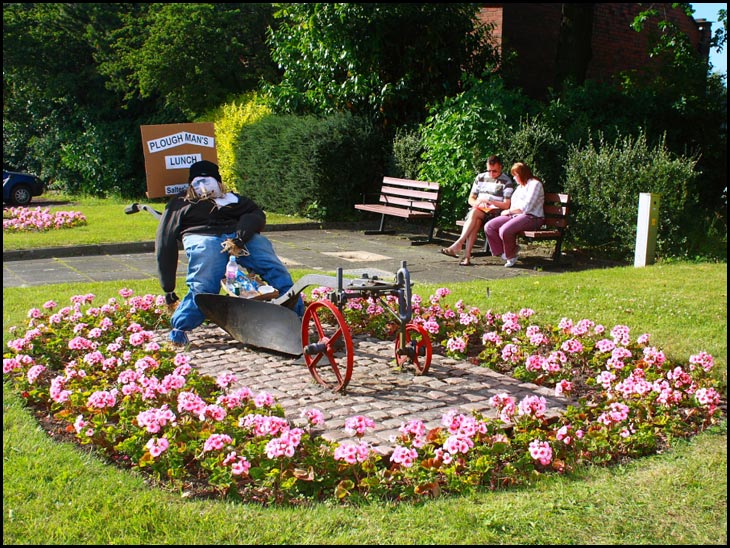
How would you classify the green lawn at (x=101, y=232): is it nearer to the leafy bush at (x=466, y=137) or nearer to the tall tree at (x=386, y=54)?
the tall tree at (x=386, y=54)

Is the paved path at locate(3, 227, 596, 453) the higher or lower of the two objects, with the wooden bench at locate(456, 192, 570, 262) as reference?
lower

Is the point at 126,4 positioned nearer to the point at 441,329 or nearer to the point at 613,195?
the point at 613,195

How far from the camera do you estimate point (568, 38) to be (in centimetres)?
1641

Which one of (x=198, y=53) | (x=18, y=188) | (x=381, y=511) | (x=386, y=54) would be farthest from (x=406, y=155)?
(x=18, y=188)

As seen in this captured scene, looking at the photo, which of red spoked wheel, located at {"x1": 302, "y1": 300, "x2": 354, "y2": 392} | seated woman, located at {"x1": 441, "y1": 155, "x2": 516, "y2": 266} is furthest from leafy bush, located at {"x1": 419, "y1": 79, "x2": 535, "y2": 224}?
red spoked wheel, located at {"x1": 302, "y1": 300, "x2": 354, "y2": 392}

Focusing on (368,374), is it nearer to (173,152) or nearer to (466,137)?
(173,152)

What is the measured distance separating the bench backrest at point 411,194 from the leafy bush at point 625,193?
7.53 ft

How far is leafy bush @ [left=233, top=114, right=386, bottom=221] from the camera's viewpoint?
15242 millimetres

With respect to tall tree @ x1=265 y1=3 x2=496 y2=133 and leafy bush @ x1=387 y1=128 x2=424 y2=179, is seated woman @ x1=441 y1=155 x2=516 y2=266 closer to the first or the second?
leafy bush @ x1=387 y1=128 x2=424 y2=179

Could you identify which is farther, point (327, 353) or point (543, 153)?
point (543, 153)

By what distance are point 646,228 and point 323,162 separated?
6953 mm

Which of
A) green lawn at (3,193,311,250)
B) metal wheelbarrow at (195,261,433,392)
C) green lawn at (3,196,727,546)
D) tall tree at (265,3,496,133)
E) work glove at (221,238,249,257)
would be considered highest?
tall tree at (265,3,496,133)

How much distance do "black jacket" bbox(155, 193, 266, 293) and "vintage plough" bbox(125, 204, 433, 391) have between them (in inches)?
22.9

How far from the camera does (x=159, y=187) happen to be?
710 centimetres
